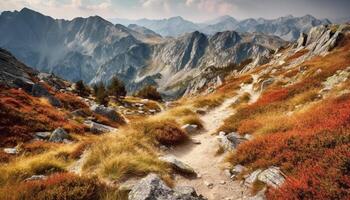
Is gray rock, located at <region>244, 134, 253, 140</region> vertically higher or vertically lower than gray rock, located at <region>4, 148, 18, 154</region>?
higher

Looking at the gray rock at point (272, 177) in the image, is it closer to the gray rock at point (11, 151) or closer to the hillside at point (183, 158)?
the hillside at point (183, 158)

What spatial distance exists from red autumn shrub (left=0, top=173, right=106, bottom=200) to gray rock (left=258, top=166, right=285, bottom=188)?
197 inches

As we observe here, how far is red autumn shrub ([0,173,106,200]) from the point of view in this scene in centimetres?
671

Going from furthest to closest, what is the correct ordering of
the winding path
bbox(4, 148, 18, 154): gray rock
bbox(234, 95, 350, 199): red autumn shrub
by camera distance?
bbox(4, 148, 18, 154): gray rock
the winding path
bbox(234, 95, 350, 199): red autumn shrub

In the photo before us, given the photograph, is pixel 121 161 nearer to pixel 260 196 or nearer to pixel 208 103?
pixel 260 196

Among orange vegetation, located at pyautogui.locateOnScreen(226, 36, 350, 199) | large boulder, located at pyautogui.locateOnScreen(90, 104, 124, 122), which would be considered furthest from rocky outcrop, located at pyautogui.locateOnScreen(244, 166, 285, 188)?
large boulder, located at pyautogui.locateOnScreen(90, 104, 124, 122)

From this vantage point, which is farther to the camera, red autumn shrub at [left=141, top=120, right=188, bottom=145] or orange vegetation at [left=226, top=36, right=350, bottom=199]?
red autumn shrub at [left=141, top=120, right=188, bottom=145]

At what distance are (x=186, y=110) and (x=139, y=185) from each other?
1744 centimetres

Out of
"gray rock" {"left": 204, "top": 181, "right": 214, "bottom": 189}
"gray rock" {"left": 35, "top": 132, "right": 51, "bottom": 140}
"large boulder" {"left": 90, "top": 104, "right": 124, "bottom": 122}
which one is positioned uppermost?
"gray rock" {"left": 204, "top": 181, "right": 214, "bottom": 189}

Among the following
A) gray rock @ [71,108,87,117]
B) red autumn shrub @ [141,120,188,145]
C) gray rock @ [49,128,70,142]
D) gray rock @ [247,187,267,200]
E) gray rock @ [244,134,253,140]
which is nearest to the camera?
gray rock @ [247,187,267,200]

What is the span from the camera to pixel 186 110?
82.3 feet

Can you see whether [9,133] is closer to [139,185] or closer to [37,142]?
[37,142]

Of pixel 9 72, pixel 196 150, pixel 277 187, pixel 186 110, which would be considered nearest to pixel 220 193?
pixel 277 187

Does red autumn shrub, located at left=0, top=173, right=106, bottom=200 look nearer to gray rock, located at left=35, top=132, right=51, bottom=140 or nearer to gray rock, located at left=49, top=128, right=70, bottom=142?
gray rock, located at left=49, top=128, right=70, bottom=142
